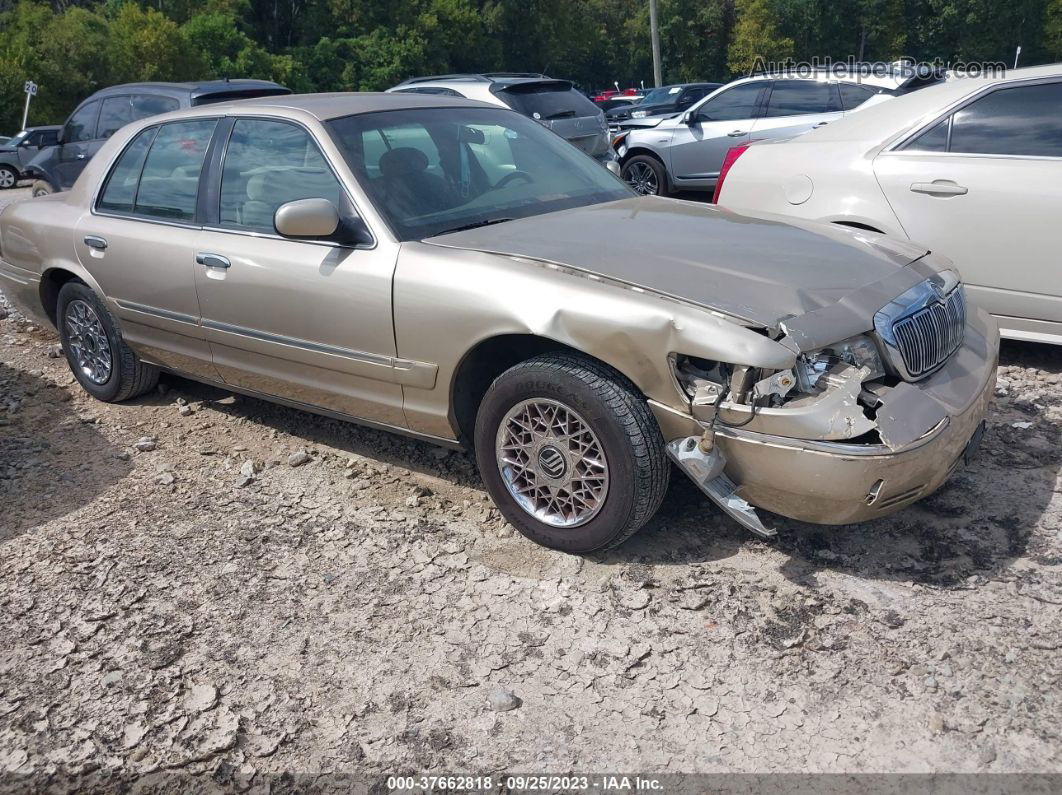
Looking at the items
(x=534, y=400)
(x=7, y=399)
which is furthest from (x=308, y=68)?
(x=534, y=400)

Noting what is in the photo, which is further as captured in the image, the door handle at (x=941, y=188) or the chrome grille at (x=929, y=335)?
the door handle at (x=941, y=188)

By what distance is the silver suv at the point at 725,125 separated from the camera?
33.7 feet

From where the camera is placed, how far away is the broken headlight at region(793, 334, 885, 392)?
3.14 m

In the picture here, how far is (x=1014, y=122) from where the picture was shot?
516 cm

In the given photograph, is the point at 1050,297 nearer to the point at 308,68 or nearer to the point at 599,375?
the point at 599,375

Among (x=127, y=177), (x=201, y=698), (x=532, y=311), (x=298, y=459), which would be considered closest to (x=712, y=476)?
(x=532, y=311)

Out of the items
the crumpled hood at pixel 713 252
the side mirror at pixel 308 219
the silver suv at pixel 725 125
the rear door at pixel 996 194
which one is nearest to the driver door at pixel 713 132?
the silver suv at pixel 725 125

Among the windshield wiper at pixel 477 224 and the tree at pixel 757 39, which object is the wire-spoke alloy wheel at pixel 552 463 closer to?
the windshield wiper at pixel 477 224

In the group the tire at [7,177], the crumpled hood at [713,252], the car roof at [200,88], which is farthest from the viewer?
the tire at [7,177]

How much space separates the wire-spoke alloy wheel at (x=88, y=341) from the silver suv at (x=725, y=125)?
6.95 m

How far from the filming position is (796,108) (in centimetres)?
1049

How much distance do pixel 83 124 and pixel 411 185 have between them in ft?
31.2

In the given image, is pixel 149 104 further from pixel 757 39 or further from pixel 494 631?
pixel 757 39

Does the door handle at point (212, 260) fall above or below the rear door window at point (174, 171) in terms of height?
below
